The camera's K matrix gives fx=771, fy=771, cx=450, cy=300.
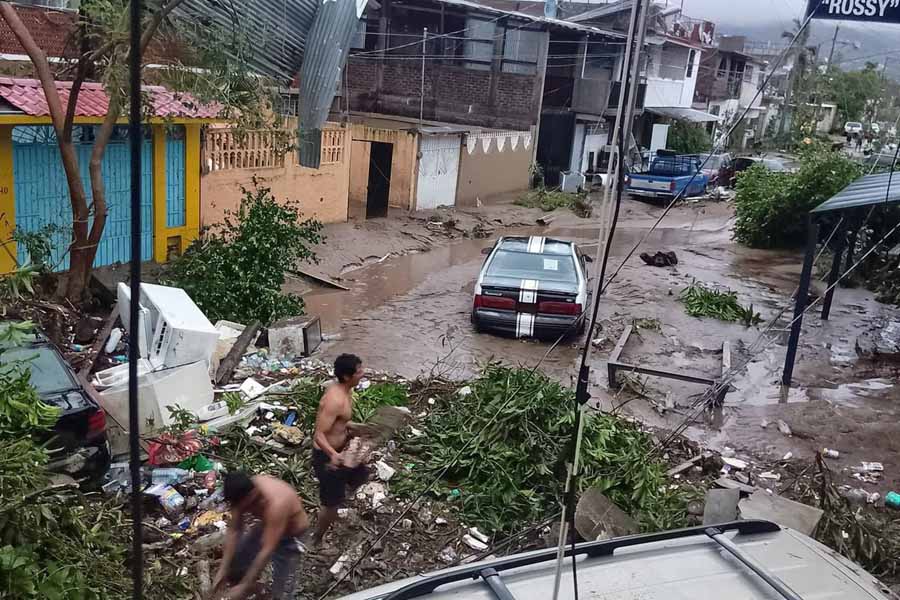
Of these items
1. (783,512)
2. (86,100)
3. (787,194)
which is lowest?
(783,512)

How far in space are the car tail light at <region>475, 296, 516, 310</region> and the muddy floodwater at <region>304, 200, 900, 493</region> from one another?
554mm

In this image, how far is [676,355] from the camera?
450 inches

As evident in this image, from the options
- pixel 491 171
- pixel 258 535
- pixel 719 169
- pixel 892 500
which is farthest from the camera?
pixel 719 169

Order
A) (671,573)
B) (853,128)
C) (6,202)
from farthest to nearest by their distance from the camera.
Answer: (853,128), (6,202), (671,573)

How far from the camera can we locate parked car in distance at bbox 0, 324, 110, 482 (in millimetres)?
5219

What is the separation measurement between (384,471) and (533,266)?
221 inches

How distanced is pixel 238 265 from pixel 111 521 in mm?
5581

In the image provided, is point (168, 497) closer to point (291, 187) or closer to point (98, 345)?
point (98, 345)

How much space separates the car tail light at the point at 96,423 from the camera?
534cm

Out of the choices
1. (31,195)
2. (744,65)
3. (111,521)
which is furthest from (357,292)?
(744,65)

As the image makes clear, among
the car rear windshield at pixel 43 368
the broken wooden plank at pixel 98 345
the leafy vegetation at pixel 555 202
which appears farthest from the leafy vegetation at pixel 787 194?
the car rear windshield at pixel 43 368

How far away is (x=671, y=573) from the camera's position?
111 inches

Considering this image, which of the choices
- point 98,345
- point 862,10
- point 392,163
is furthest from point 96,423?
point 392,163

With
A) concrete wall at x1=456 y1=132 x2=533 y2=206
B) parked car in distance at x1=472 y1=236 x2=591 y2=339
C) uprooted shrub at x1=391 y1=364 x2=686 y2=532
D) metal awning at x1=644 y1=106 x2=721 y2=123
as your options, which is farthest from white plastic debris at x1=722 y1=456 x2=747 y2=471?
metal awning at x1=644 y1=106 x2=721 y2=123
